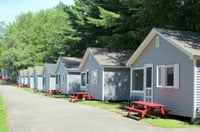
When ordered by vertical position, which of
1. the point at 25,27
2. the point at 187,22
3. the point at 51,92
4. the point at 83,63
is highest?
the point at 25,27

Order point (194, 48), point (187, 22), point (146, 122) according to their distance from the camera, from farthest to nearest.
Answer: point (187, 22) → point (194, 48) → point (146, 122)

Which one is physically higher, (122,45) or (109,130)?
(122,45)

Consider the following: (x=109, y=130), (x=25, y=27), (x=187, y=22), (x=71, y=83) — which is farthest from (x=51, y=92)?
(x=25, y=27)

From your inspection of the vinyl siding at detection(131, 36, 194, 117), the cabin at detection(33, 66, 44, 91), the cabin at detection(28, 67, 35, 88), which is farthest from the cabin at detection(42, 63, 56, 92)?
the vinyl siding at detection(131, 36, 194, 117)

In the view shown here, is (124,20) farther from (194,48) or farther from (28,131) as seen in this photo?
(28,131)

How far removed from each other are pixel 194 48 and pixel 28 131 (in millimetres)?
9258

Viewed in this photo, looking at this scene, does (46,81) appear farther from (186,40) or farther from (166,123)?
(166,123)

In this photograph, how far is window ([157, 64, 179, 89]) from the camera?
21062 millimetres

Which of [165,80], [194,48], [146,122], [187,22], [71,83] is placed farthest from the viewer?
[71,83]

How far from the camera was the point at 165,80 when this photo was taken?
73.4 ft

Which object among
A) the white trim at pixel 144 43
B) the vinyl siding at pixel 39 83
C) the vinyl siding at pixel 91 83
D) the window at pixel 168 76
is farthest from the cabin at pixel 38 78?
the window at pixel 168 76

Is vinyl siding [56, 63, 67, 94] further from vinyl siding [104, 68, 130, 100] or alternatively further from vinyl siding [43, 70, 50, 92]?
vinyl siding [104, 68, 130, 100]

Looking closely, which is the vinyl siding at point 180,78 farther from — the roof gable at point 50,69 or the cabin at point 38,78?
the cabin at point 38,78

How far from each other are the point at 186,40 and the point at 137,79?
24.3 ft
